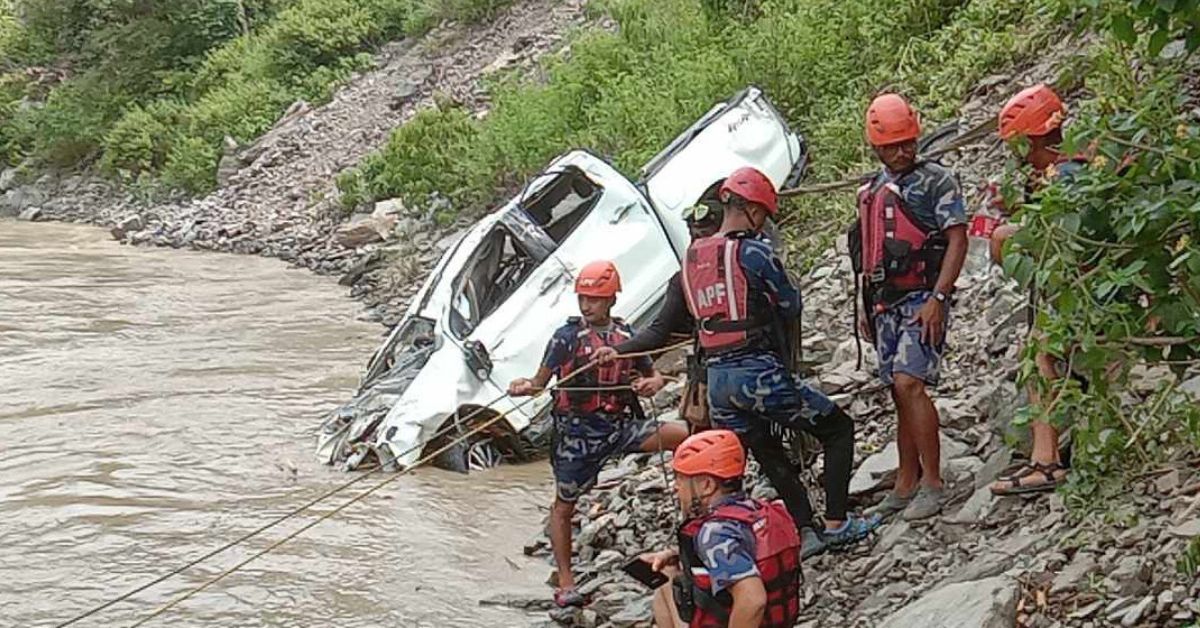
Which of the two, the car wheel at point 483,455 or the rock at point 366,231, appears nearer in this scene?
the car wheel at point 483,455

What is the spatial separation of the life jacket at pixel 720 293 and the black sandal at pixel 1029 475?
1088 millimetres

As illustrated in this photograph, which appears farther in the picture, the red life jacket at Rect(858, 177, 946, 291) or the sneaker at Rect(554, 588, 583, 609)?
the sneaker at Rect(554, 588, 583, 609)

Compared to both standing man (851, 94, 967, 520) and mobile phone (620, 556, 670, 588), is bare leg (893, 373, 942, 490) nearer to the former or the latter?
standing man (851, 94, 967, 520)

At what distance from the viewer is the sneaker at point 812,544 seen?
5.38 metres

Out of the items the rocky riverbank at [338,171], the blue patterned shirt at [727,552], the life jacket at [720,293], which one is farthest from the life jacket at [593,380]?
the rocky riverbank at [338,171]

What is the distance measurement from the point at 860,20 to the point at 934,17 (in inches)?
32.5

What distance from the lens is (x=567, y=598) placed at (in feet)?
20.2

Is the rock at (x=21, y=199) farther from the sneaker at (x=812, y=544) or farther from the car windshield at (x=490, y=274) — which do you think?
the sneaker at (x=812, y=544)

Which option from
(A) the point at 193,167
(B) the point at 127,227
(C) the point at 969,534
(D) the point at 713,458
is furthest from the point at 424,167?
(D) the point at 713,458

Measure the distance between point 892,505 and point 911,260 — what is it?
3.39 ft

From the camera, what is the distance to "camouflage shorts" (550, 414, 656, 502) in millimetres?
5949

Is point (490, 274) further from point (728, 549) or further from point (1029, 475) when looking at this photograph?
point (728, 549)

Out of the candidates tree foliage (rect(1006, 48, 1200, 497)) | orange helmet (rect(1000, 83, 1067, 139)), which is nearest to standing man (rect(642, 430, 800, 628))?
tree foliage (rect(1006, 48, 1200, 497))

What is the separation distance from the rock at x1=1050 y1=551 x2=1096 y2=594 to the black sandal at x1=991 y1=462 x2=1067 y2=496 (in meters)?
0.58
